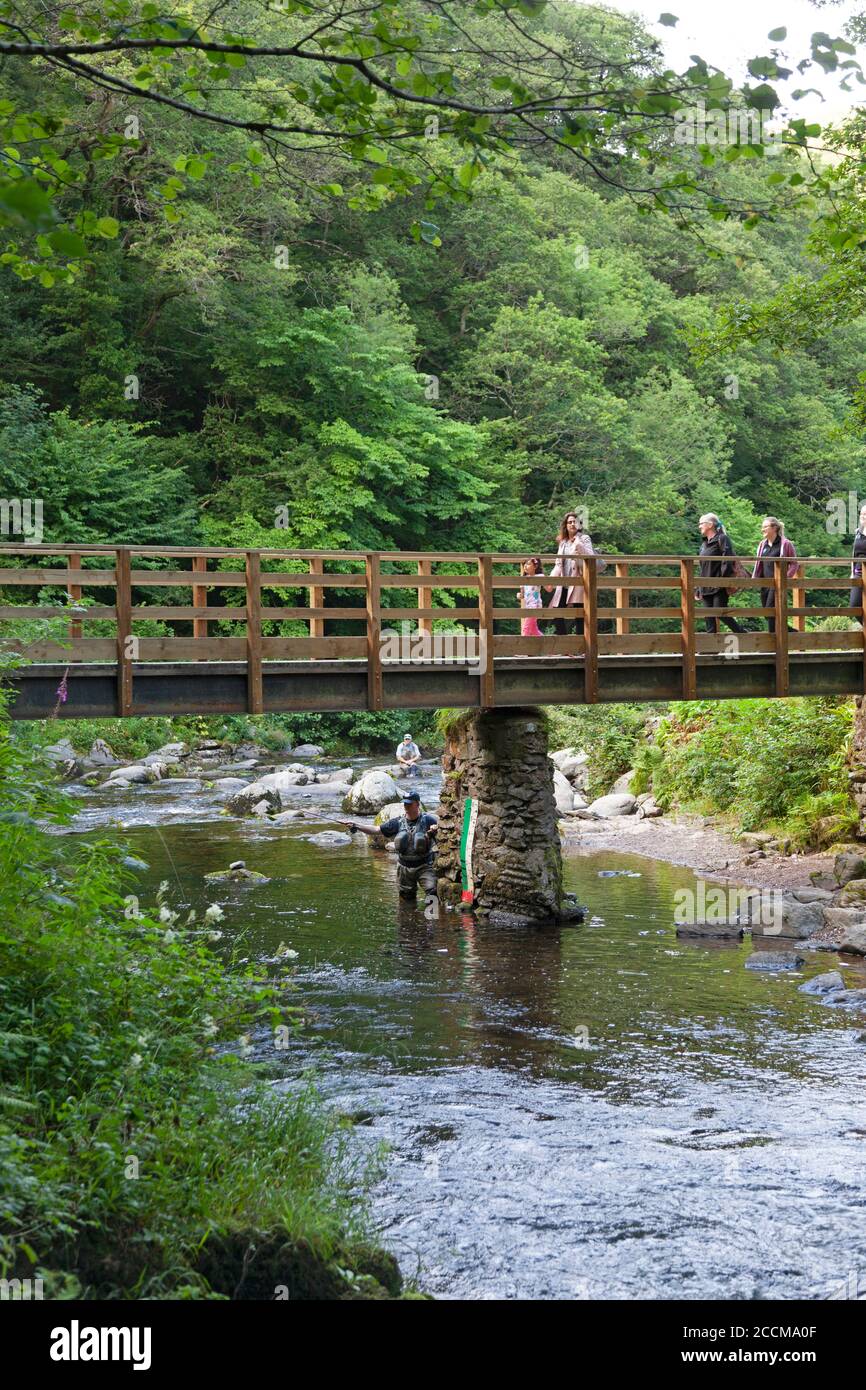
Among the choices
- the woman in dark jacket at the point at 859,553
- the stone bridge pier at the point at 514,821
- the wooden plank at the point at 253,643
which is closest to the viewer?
the wooden plank at the point at 253,643

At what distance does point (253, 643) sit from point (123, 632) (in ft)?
4.36

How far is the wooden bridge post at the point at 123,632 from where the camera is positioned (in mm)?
12145

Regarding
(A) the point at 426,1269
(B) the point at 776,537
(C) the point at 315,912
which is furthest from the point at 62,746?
(A) the point at 426,1269

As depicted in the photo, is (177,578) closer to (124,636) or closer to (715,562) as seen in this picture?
(124,636)

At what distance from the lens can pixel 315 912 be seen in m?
15.8

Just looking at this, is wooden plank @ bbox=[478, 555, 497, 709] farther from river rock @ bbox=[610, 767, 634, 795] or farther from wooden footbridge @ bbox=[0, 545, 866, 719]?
river rock @ bbox=[610, 767, 634, 795]

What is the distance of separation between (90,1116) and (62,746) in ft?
74.4

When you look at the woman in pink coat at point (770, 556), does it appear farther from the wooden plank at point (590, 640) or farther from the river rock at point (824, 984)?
the river rock at point (824, 984)

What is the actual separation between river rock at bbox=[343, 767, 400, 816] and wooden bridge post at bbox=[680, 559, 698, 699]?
31.7ft

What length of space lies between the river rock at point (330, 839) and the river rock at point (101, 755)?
9.42 metres
